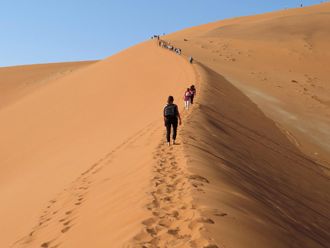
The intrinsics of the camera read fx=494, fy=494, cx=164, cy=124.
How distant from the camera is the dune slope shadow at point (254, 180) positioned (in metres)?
5.63

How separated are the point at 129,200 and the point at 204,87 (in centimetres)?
1472

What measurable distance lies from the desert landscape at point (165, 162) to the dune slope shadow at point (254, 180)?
39mm

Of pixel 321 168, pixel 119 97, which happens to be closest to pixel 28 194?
pixel 321 168

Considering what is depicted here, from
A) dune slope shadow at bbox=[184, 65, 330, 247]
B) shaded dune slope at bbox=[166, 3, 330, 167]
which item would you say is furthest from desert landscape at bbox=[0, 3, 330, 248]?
shaded dune slope at bbox=[166, 3, 330, 167]

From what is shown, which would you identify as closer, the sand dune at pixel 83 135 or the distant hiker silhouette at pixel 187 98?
the sand dune at pixel 83 135

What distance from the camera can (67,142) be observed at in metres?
17.6

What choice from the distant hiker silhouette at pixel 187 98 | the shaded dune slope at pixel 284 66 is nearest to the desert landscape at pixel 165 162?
the shaded dune slope at pixel 284 66

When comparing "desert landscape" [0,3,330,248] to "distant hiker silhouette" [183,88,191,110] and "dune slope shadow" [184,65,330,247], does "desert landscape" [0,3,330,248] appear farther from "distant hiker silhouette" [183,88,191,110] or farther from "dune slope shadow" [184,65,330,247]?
"distant hiker silhouette" [183,88,191,110]

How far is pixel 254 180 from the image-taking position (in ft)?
29.6

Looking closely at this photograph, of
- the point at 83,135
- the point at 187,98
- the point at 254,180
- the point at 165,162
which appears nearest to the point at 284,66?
the point at 83,135

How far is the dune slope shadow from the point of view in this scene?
563 centimetres

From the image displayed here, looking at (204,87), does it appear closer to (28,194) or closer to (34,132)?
(34,132)

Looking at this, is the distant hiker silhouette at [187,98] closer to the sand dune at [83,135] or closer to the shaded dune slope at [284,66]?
the sand dune at [83,135]

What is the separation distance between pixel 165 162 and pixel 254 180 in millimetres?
1670
